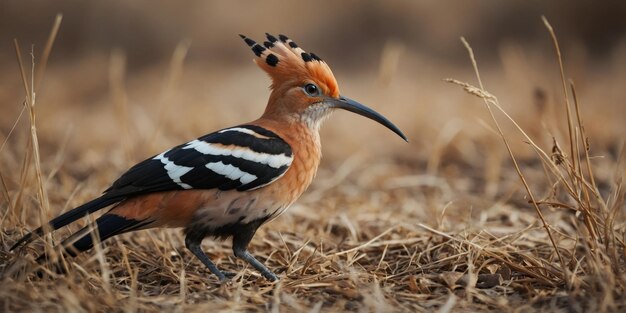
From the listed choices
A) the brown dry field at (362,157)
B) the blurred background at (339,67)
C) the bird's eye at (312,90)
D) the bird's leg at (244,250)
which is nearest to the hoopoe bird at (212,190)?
the bird's leg at (244,250)

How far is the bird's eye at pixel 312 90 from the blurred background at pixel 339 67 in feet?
7.36

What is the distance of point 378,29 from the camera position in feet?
32.1

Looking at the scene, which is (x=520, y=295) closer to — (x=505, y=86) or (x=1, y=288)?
(x=1, y=288)

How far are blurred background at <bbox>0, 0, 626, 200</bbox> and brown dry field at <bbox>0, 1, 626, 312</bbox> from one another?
3 centimetres

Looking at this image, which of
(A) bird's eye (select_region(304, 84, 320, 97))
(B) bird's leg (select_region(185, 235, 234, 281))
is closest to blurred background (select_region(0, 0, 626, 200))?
(A) bird's eye (select_region(304, 84, 320, 97))

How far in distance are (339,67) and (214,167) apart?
641 cm

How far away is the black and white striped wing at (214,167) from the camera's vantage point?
122 inches

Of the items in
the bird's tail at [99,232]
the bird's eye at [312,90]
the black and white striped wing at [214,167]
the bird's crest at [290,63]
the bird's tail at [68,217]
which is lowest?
the bird's tail at [99,232]

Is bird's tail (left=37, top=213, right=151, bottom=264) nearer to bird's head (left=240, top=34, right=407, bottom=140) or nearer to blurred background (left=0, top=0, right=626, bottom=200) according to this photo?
bird's head (left=240, top=34, right=407, bottom=140)

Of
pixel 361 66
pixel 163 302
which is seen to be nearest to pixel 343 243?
pixel 163 302

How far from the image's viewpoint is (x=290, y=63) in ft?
11.8

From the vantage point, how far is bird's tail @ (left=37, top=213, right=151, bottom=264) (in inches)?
112

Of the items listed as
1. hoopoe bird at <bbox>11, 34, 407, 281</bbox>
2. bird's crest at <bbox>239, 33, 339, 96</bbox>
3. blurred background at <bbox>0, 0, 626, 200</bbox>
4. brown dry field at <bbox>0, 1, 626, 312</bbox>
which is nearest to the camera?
brown dry field at <bbox>0, 1, 626, 312</bbox>

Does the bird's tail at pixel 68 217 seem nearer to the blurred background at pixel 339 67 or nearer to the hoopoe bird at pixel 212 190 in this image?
the hoopoe bird at pixel 212 190
